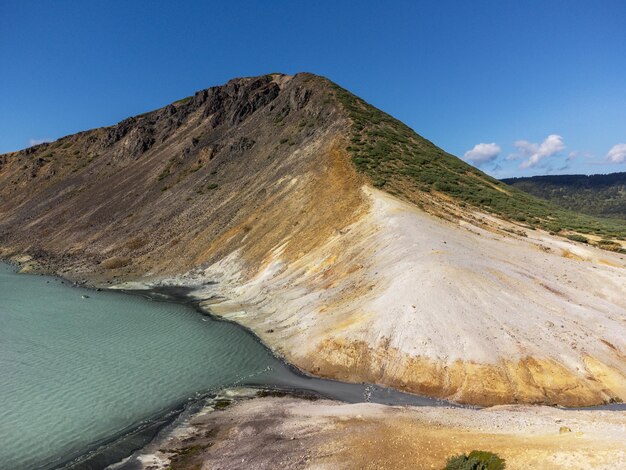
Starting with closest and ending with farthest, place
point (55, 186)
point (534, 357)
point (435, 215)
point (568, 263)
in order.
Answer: point (534, 357) < point (568, 263) < point (435, 215) < point (55, 186)

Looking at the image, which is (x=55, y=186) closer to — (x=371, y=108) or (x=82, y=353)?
(x=371, y=108)

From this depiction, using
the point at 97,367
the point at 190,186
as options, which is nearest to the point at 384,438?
the point at 97,367

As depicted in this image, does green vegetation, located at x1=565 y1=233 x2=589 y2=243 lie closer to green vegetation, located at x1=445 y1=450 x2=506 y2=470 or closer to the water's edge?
the water's edge

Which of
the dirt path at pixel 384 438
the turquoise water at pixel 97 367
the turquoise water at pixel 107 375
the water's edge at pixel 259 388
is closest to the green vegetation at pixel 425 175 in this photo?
the turquoise water at pixel 97 367

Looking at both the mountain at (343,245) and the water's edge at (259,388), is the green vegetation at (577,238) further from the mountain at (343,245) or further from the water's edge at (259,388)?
the water's edge at (259,388)

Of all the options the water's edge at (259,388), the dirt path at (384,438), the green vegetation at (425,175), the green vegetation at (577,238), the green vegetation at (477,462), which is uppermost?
the green vegetation at (425,175)

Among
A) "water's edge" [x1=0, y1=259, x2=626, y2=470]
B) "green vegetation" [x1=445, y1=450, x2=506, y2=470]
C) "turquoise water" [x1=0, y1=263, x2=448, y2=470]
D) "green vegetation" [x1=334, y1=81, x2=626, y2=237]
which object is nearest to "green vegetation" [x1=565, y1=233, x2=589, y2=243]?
"green vegetation" [x1=334, y1=81, x2=626, y2=237]

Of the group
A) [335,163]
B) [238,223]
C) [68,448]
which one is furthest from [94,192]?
[68,448]

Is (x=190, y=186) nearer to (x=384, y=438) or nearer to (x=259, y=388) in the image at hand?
(x=259, y=388)
